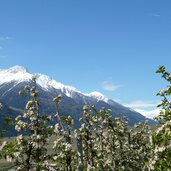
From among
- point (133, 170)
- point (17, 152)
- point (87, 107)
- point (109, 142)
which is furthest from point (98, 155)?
point (17, 152)

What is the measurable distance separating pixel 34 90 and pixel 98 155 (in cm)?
2145

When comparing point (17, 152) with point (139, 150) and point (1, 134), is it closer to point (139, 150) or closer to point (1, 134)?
point (1, 134)

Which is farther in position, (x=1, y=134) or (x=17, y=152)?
(x=17, y=152)

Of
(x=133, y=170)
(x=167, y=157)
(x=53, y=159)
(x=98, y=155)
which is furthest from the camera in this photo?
(x=133, y=170)

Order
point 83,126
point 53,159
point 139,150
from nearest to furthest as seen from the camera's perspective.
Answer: point 53,159
point 83,126
point 139,150

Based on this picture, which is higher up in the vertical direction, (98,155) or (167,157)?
(98,155)

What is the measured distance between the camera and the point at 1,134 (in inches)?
568

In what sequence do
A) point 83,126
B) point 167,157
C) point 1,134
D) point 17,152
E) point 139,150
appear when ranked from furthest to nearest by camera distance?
point 139,150, point 83,126, point 17,152, point 1,134, point 167,157

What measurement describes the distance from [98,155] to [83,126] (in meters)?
8.70

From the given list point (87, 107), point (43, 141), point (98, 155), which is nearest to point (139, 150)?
point (98, 155)

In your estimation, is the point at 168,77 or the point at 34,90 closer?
the point at 168,77

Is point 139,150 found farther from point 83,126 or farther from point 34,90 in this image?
point 34,90

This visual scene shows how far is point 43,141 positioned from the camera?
960 inches

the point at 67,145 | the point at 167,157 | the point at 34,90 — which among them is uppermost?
the point at 34,90
